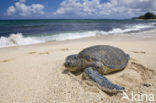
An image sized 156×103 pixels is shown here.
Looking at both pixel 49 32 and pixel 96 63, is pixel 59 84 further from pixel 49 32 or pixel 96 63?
pixel 49 32

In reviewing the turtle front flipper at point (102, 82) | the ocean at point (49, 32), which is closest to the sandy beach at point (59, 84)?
the turtle front flipper at point (102, 82)

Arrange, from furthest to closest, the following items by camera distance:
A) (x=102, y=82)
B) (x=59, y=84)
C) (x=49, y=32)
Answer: (x=49, y=32) → (x=59, y=84) → (x=102, y=82)

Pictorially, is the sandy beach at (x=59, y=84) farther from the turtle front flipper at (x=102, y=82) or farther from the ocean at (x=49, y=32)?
the ocean at (x=49, y=32)

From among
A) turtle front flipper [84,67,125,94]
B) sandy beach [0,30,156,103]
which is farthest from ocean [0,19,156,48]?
turtle front flipper [84,67,125,94]

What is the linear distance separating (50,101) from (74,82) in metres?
0.66

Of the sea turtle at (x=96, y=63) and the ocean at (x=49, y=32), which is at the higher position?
the ocean at (x=49, y=32)

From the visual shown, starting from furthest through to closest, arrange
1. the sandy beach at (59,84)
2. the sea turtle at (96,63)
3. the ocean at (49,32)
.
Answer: the ocean at (49,32), the sea turtle at (96,63), the sandy beach at (59,84)

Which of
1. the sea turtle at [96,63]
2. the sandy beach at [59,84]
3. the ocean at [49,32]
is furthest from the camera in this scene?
the ocean at [49,32]

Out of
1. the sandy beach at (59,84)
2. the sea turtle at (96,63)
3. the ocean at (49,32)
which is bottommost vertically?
the sandy beach at (59,84)

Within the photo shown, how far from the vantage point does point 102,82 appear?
6.98ft

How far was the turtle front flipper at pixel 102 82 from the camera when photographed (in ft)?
6.49

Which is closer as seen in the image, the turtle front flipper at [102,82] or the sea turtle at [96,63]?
the turtle front flipper at [102,82]

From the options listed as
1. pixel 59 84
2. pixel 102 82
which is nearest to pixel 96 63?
pixel 102 82

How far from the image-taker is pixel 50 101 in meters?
1.85
